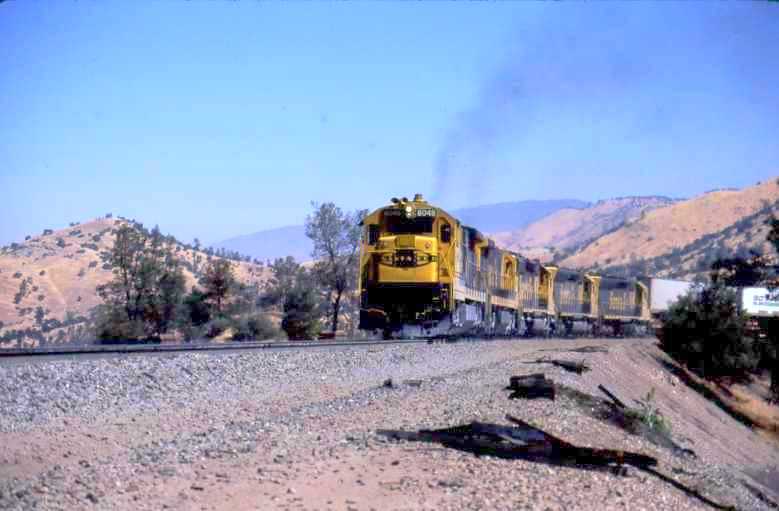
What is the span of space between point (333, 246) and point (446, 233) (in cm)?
3275

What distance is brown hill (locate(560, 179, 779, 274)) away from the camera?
124312 millimetres

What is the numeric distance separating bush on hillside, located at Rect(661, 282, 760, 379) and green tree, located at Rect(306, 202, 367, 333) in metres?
22.2

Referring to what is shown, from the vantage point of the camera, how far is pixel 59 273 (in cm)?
7462

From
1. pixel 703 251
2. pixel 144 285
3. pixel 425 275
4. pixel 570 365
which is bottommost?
pixel 570 365

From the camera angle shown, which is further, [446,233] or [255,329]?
[255,329]

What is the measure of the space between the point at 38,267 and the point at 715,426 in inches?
2500

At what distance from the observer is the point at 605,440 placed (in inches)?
383

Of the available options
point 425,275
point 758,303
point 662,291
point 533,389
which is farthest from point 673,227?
point 533,389

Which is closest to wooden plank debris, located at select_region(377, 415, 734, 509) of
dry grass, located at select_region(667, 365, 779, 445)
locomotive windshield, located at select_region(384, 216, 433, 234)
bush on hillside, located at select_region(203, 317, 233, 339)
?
locomotive windshield, located at select_region(384, 216, 433, 234)

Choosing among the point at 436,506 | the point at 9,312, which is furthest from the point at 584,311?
the point at 436,506

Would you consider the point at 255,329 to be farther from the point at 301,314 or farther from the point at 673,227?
the point at 673,227

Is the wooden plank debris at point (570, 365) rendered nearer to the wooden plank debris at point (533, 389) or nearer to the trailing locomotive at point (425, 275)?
the wooden plank debris at point (533, 389)

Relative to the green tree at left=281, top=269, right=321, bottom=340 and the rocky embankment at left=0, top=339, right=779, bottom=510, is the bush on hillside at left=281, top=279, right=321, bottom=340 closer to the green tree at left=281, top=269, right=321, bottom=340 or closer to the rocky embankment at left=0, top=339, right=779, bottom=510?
the green tree at left=281, top=269, right=321, bottom=340

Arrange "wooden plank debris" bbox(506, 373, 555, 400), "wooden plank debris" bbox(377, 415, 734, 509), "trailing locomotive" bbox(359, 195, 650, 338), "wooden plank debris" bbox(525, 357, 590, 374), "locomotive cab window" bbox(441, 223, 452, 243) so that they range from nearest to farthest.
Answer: "wooden plank debris" bbox(377, 415, 734, 509) → "wooden plank debris" bbox(506, 373, 555, 400) → "wooden plank debris" bbox(525, 357, 590, 374) → "trailing locomotive" bbox(359, 195, 650, 338) → "locomotive cab window" bbox(441, 223, 452, 243)
